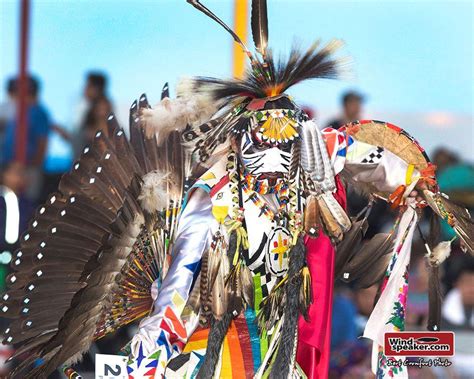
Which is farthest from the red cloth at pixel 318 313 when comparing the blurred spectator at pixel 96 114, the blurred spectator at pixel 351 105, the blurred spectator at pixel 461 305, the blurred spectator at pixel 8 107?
the blurred spectator at pixel 8 107

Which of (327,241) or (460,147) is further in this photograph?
(460,147)

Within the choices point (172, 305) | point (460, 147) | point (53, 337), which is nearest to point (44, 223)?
point (53, 337)

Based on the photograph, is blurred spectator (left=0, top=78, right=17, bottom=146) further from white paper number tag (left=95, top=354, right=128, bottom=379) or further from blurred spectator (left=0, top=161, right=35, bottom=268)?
white paper number tag (left=95, top=354, right=128, bottom=379)

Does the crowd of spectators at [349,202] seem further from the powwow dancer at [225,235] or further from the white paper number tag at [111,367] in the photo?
the white paper number tag at [111,367]

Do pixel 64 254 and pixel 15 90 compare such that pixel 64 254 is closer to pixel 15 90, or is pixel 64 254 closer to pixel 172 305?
pixel 172 305

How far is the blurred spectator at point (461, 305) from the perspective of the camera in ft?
22.1

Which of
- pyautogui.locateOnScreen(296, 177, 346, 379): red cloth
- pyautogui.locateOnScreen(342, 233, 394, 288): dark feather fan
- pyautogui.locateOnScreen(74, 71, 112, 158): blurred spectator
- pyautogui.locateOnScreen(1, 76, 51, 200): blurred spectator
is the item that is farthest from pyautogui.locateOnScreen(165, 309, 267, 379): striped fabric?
pyautogui.locateOnScreen(1, 76, 51, 200): blurred spectator

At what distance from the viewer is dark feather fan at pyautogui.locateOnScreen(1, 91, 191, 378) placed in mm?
4238

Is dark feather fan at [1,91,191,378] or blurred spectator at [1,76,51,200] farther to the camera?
blurred spectator at [1,76,51,200]

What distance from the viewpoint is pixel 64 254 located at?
4.44 m

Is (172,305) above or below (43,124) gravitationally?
below

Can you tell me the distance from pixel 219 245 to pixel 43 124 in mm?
4704

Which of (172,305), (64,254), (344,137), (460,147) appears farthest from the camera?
(460,147)

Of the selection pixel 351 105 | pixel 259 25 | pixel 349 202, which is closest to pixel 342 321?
pixel 349 202
